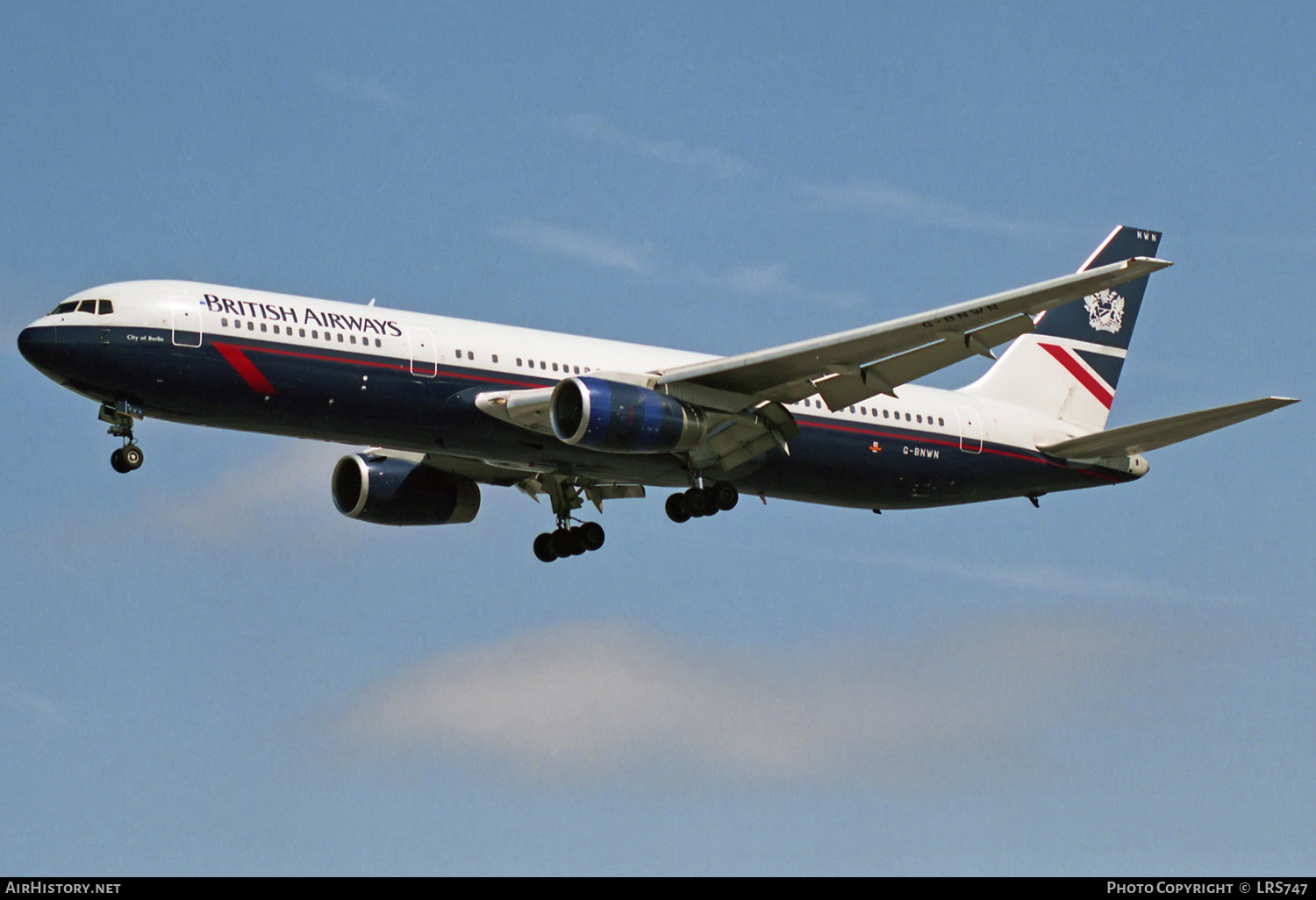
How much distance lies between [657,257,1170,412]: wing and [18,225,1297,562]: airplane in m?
0.06

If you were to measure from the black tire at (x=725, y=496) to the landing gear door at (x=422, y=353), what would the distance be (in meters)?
8.17

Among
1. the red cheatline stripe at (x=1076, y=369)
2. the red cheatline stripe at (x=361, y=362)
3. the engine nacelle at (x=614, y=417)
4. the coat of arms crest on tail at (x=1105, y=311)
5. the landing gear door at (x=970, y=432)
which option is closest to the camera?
the red cheatline stripe at (x=361, y=362)

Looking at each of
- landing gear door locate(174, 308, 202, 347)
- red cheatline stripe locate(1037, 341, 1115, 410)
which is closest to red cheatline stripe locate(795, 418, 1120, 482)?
red cheatline stripe locate(1037, 341, 1115, 410)

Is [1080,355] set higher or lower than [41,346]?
higher

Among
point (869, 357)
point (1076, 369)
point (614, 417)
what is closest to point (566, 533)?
point (614, 417)

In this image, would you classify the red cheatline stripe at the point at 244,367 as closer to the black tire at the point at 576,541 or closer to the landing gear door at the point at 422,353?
the landing gear door at the point at 422,353

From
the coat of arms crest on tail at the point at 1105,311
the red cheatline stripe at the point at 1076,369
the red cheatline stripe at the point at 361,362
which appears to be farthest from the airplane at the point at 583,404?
the coat of arms crest on tail at the point at 1105,311

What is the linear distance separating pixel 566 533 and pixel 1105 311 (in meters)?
17.1

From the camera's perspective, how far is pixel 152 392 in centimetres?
3812

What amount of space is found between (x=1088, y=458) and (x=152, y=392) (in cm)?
2470

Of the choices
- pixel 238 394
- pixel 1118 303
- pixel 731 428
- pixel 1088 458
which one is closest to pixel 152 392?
pixel 238 394

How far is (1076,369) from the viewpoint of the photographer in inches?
2007

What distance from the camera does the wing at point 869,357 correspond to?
37.1 meters

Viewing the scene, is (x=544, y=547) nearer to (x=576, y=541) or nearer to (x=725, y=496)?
(x=576, y=541)
